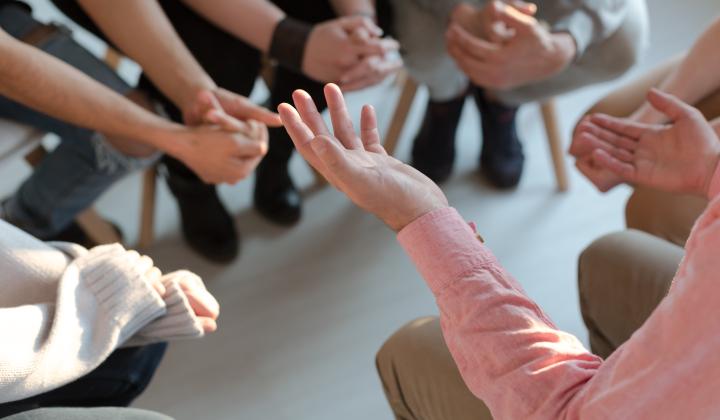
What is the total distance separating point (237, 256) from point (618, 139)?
0.80m

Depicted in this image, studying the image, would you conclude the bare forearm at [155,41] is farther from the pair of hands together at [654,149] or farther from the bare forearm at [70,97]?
the pair of hands together at [654,149]

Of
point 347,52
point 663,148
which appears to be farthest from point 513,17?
point 663,148

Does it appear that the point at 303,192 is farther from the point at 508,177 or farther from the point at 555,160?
the point at 555,160

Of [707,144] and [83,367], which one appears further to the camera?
[707,144]

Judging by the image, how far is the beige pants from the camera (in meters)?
1.28

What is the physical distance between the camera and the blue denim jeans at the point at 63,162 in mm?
1100

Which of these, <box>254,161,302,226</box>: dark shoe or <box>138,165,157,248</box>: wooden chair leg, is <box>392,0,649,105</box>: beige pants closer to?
<box>254,161,302,226</box>: dark shoe

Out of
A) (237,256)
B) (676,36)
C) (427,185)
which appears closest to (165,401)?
(237,256)

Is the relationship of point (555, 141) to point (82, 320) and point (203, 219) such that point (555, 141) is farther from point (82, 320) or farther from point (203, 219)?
point (82, 320)

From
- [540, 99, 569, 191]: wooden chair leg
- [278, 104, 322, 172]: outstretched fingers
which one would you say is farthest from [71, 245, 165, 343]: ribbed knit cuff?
[540, 99, 569, 191]: wooden chair leg

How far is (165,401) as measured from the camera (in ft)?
4.15

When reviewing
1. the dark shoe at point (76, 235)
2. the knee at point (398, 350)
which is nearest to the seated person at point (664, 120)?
the knee at point (398, 350)

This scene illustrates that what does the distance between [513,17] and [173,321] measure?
2.42 ft

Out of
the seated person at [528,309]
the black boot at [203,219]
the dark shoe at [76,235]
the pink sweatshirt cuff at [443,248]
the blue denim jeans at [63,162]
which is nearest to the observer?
the seated person at [528,309]
